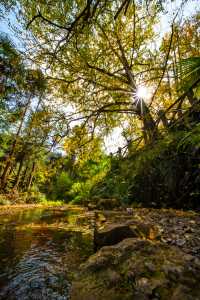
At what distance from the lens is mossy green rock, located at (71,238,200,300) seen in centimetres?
232

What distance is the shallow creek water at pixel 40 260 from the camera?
136 inches

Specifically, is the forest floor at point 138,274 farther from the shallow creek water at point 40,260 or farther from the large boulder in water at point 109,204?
the large boulder in water at point 109,204

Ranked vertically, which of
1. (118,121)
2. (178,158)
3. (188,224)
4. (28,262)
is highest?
(118,121)

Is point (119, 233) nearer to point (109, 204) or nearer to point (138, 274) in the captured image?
point (138, 274)

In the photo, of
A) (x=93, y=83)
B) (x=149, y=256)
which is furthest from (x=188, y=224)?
(x=93, y=83)

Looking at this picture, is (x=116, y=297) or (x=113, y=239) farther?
(x=113, y=239)

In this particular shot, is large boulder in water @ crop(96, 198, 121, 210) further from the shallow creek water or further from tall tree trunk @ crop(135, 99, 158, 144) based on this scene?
tall tree trunk @ crop(135, 99, 158, 144)

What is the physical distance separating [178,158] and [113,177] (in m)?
6.35

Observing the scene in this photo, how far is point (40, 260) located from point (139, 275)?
275 centimetres

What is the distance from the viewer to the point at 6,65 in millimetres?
14297

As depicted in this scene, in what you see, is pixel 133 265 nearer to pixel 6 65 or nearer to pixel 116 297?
pixel 116 297

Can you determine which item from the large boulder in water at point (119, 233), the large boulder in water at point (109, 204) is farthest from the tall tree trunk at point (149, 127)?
the large boulder in water at point (109, 204)

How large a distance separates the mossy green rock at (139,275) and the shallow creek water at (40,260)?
2.75ft

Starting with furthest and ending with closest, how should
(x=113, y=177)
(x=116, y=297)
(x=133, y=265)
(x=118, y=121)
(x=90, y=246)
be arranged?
1. (x=118, y=121)
2. (x=90, y=246)
3. (x=113, y=177)
4. (x=133, y=265)
5. (x=116, y=297)
